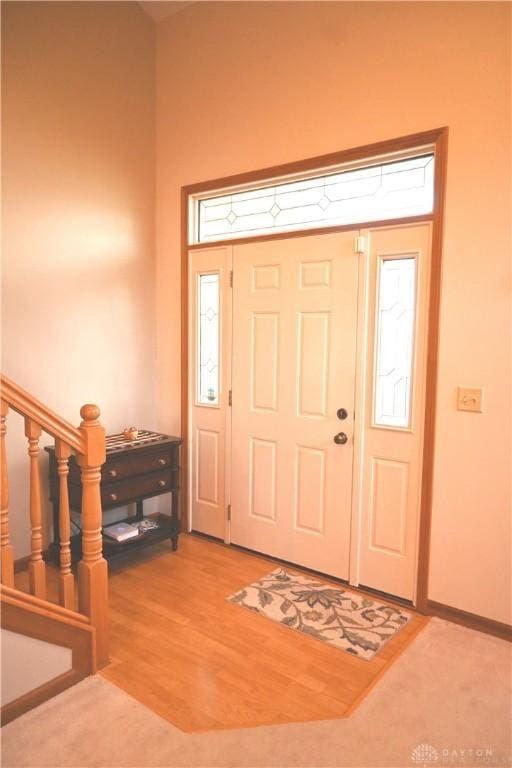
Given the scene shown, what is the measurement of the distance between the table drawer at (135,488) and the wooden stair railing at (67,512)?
929 mm

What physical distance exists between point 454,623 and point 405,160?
2451 mm

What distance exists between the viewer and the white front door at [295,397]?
301 cm

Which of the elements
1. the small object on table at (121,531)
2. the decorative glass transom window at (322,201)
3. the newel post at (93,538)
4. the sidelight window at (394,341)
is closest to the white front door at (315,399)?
the sidelight window at (394,341)

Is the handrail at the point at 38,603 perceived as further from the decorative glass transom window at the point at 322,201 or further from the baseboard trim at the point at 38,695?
the decorative glass transom window at the point at 322,201

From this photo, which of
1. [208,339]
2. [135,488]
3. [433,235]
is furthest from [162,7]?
[135,488]

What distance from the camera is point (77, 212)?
3330 millimetres

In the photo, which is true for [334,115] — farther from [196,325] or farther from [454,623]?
[454,623]

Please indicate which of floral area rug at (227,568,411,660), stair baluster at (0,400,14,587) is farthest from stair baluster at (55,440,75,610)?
floral area rug at (227,568,411,660)

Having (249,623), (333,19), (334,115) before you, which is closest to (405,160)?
(334,115)

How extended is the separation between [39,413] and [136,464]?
54.6 inches

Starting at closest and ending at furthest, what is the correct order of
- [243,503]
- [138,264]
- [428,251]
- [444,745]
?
1. [444,745]
2. [428,251]
3. [243,503]
4. [138,264]

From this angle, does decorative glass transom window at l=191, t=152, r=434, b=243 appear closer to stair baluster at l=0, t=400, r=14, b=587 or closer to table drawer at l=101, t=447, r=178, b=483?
table drawer at l=101, t=447, r=178, b=483

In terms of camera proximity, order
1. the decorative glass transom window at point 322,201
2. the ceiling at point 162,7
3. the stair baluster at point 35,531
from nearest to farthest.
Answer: the stair baluster at point 35,531, the decorative glass transom window at point 322,201, the ceiling at point 162,7

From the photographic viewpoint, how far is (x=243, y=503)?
3531 millimetres
